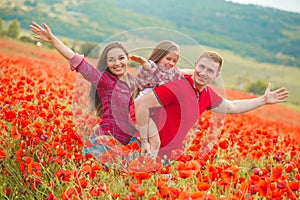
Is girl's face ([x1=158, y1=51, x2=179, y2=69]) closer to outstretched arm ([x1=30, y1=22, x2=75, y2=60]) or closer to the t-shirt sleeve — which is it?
the t-shirt sleeve

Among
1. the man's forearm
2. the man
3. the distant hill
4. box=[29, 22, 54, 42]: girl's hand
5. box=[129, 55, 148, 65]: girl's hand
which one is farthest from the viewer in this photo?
the distant hill

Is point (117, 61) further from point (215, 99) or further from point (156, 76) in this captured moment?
point (215, 99)

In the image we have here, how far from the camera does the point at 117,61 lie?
364 centimetres

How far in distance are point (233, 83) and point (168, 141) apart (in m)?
74.6

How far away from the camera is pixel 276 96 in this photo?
375 centimetres

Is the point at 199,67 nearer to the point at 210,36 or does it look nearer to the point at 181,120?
the point at 181,120

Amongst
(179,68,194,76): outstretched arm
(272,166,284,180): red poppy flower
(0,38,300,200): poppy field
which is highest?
(179,68,194,76): outstretched arm

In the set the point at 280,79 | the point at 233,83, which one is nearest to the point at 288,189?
the point at 233,83

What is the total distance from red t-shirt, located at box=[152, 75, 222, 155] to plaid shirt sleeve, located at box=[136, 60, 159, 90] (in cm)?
13

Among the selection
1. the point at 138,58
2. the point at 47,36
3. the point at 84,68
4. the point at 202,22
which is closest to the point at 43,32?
the point at 47,36

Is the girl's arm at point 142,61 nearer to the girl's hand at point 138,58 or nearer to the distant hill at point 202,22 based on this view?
the girl's hand at point 138,58

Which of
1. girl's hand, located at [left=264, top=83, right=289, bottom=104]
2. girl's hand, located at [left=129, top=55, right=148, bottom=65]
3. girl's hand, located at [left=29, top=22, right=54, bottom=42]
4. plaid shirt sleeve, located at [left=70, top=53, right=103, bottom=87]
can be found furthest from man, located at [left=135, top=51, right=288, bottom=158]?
girl's hand, located at [left=29, top=22, right=54, bottom=42]

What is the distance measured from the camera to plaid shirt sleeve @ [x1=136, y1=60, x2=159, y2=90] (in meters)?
3.14

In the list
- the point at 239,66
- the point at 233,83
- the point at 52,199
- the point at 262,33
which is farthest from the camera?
the point at 262,33
